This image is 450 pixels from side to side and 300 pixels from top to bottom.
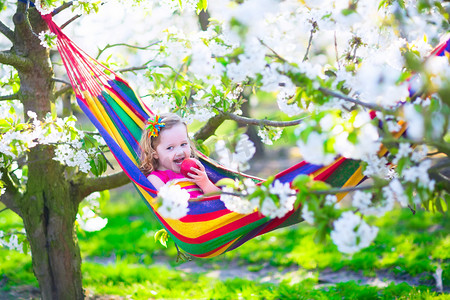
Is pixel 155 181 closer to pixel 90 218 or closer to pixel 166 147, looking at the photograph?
pixel 166 147

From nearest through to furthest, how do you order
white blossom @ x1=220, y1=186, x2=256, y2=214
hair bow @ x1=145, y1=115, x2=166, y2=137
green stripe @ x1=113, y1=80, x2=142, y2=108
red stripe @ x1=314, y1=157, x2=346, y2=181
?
white blossom @ x1=220, y1=186, x2=256, y2=214
red stripe @ x1=314, y1=157, x2=346, y2=181
hair bow @ x1=145, y1=115, x2=166, y2=137
green stripe @ x1=113, y1=80, x2=142, y2=108

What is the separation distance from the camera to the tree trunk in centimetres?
238

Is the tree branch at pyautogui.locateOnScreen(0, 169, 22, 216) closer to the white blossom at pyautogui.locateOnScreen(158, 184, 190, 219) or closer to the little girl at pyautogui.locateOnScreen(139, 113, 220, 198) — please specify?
the little girl at pyautogui.locateOnScreen(139, 113, 220, 198)

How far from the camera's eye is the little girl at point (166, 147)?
2.35 metres

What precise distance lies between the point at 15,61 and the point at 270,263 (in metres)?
2.24

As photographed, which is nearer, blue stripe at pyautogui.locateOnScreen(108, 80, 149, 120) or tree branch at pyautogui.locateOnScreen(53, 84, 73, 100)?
blue stripe at pyautogui.locateOnScreen(108, 80, 149, 120)

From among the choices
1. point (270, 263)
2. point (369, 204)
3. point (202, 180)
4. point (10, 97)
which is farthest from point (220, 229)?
point (270, 263)

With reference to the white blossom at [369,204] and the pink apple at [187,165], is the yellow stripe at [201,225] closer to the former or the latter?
the pink apple at [187,165]

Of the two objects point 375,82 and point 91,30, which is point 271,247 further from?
point 375,82

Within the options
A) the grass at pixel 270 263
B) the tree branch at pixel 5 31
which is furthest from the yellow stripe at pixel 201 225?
the tree branch at pixel 5 31

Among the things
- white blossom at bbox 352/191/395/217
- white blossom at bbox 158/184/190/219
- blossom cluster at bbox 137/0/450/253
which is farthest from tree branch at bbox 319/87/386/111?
white blossom at bbox 158/184/190/219

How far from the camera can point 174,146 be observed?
2.41 meters

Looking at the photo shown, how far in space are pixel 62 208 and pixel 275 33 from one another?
5.01 ft

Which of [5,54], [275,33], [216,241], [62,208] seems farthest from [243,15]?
[62,208]
